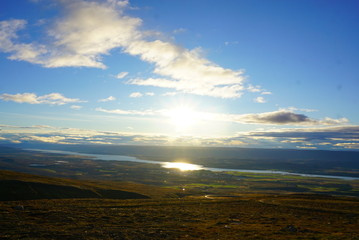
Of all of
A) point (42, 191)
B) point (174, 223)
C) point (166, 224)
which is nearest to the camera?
point (166, 224)

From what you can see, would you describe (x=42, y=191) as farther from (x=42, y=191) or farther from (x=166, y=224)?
(x=166, y=224)

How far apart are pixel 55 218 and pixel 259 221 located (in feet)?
95.9

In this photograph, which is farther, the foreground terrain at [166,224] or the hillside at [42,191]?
the hillside at [42,191]

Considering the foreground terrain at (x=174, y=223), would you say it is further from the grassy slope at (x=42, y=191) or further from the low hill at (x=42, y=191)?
the grassy slope at (x=42, y=191)

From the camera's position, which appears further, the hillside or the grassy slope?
the grassy slope

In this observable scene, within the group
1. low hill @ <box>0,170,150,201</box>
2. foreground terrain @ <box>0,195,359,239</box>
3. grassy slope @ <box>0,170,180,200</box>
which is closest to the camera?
foreground terrain @ <box>0,195,359,239</box>

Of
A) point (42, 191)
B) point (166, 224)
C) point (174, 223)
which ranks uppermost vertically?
point (166, 224)

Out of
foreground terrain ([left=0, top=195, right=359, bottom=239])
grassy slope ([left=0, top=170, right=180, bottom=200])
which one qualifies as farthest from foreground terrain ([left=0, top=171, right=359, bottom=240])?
grassy slope ([left=0, top=170, right=180, bottom=200])

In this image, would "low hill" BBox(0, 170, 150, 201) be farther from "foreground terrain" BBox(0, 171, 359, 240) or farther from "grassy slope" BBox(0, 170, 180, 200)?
"foreground terrain" BBox(0, 171, 359, 240)

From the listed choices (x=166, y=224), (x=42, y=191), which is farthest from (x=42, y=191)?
(x=166, y=224)

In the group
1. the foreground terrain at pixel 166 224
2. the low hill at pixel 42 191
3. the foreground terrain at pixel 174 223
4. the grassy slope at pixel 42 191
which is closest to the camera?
the foreground terrain at pixel 166 224

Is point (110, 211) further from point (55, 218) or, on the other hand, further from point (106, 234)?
point (106, 234)

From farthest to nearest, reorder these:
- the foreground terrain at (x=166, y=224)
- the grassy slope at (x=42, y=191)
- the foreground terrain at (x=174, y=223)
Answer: the grassy slope at (x=42, y=191) → the foreground terrain at (x=174, y=223) → the foreground terrain at (x=166, y=224)

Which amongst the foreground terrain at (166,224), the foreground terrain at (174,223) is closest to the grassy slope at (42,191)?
the foreground terrain at (174,223)
